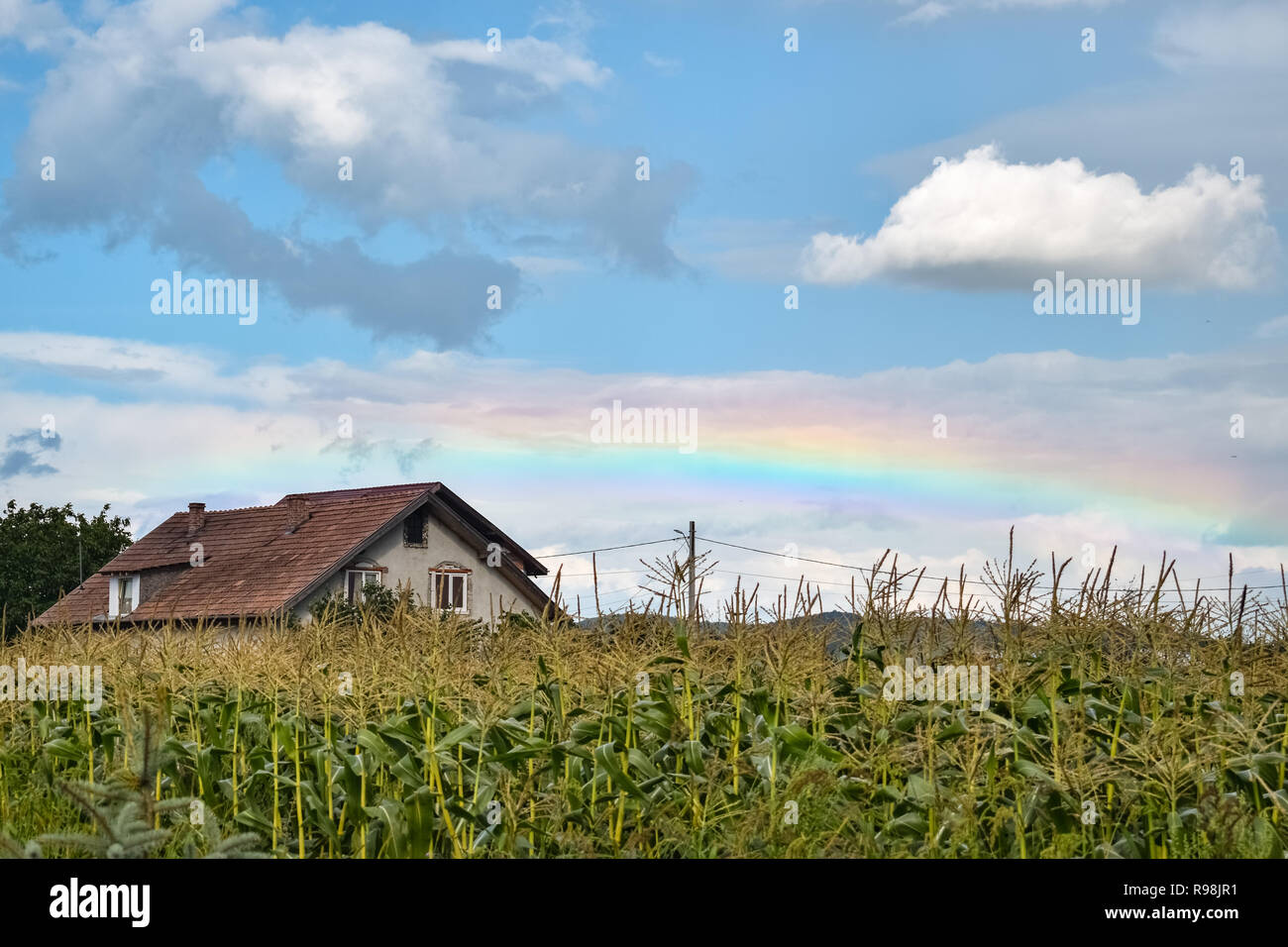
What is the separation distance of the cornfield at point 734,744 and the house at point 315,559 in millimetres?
36206

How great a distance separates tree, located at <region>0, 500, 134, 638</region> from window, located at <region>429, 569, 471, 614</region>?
2927 cm

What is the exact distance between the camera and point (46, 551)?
71875 mm

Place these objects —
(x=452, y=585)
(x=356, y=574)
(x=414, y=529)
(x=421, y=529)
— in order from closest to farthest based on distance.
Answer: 1. (x=356, y=574)
2. (x=414, y=529)
3. (x=421, y=529)
4. (x=452, y=585)

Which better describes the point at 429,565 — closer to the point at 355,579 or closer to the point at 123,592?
the point at 355,579

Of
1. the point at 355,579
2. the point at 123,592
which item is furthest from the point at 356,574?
the point at 123,592

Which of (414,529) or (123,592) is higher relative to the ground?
(414,529)

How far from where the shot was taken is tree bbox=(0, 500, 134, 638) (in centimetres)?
7062

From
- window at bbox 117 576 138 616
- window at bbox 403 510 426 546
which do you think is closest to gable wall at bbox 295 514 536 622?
window at bbox 403 510 426 546

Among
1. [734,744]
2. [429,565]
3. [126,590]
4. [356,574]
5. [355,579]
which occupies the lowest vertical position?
[734,744]

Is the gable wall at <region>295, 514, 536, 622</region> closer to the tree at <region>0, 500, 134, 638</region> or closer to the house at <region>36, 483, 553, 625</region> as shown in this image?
the house at <region>36, 483, 553, 625</region>

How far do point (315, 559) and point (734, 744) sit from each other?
41016 millimetres

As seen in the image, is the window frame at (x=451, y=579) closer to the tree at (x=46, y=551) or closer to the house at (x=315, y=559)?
the house at (x=315, y=559)

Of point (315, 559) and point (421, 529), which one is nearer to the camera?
point (315, 559)

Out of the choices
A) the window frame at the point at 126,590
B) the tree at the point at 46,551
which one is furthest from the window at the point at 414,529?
the tree at the point at 46,551
